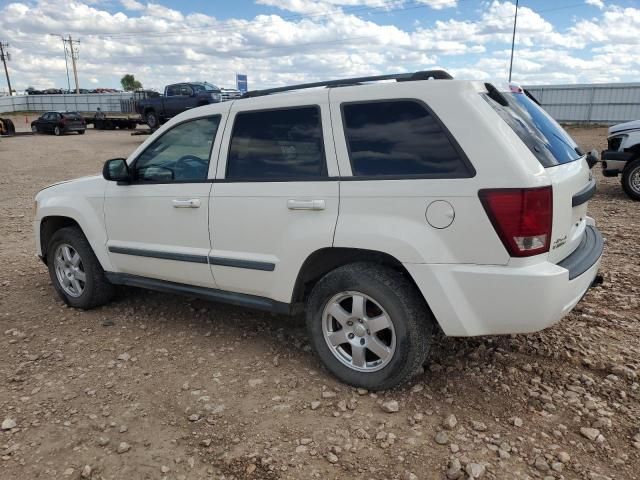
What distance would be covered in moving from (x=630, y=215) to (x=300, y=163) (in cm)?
655

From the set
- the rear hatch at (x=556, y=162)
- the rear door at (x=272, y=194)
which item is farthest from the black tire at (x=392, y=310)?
the rear hatch at (x=556, y=162)

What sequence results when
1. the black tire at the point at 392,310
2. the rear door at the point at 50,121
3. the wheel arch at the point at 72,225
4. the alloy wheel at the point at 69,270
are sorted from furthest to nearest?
the rear door at the point at 50,121
the alloy wheel at the point at 69,270
the wheel arch at the point at 72,225
the black tire at the point at 392,310

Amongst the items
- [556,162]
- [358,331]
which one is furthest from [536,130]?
[358,331]

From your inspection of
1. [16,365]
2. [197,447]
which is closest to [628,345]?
[197,447]

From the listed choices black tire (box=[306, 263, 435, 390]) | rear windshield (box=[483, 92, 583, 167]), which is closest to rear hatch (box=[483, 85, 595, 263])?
rear windshield (box=[483, 92, 583, 167])

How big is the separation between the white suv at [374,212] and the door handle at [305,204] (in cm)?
1

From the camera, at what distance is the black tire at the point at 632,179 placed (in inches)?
344

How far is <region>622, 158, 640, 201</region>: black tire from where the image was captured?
874cm

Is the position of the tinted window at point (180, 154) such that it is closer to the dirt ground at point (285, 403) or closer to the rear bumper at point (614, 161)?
the dirt ground at point (285, 403)

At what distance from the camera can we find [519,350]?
363 cm

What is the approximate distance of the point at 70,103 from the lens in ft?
180

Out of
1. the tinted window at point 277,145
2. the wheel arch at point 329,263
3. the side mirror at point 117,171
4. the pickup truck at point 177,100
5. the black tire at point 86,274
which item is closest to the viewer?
the wheel arch at point 329,263

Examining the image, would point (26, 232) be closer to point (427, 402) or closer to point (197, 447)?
point (197, 447)

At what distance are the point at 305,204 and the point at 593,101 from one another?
3080 centimetres
